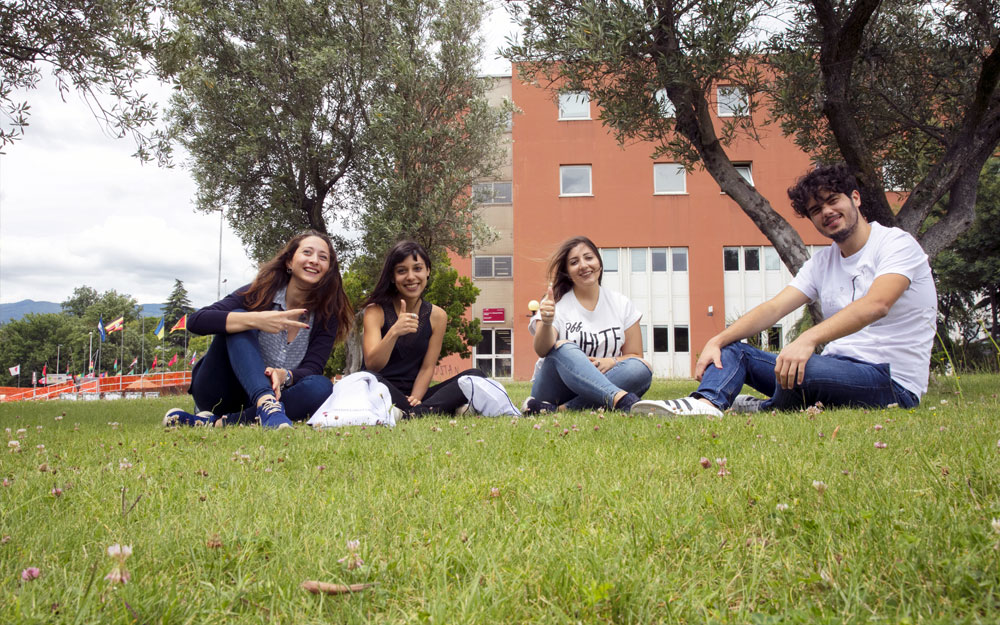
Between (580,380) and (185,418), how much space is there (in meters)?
3.13

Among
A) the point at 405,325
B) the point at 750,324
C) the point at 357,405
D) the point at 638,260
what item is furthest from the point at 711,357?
the point at 638,260

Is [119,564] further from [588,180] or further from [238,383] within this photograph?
[588,180]

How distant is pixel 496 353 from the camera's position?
29078 mm

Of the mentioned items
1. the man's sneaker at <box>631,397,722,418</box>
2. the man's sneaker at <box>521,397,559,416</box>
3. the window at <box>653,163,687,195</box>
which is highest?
the window at <box>653,163,687,195</box>

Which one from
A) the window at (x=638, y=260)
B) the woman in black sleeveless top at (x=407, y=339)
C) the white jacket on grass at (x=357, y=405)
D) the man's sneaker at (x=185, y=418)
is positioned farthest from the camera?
the window at (x=638, y=260)

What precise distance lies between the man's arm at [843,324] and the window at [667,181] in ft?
83.4

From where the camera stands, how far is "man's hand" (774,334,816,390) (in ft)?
12.7

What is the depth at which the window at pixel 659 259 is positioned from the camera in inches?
1126

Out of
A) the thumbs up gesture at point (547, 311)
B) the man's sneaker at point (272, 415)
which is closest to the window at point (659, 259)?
the thumbs up gesture at point (547, 311)

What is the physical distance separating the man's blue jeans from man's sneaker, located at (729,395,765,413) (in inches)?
7.0

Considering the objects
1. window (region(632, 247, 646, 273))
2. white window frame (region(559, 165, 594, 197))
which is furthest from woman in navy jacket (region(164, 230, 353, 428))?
window (region(632, 247, 646, 273))

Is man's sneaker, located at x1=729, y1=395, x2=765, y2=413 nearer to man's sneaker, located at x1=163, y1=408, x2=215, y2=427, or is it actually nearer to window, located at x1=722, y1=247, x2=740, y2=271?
man's sneaker, located at x1=163, y1=408, x2=215, y2=427

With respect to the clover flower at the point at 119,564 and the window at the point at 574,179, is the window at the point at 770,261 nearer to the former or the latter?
the window at the point at 574,179

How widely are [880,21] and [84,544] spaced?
10.8 meters
